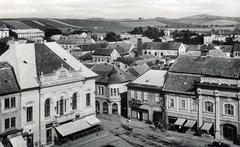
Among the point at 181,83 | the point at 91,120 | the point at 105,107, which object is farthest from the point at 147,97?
the point at 105,107

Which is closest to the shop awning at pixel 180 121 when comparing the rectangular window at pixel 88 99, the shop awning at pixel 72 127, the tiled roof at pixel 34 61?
the shop awning at pixel 72 127

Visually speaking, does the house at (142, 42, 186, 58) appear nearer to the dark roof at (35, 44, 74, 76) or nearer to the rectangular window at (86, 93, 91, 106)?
the rectangular window at (86, 93, 91, 106)

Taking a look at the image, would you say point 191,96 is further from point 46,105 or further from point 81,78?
point 46,105

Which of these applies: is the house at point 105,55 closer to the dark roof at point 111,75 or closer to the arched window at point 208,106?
the dark roof at point 111,75

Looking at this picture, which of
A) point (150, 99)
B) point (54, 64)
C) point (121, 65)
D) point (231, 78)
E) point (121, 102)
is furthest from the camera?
point (121, 65)

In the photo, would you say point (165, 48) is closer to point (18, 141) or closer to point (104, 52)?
point (104, 52)

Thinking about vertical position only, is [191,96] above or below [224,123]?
above

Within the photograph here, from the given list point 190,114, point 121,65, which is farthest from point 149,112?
point 121,65
